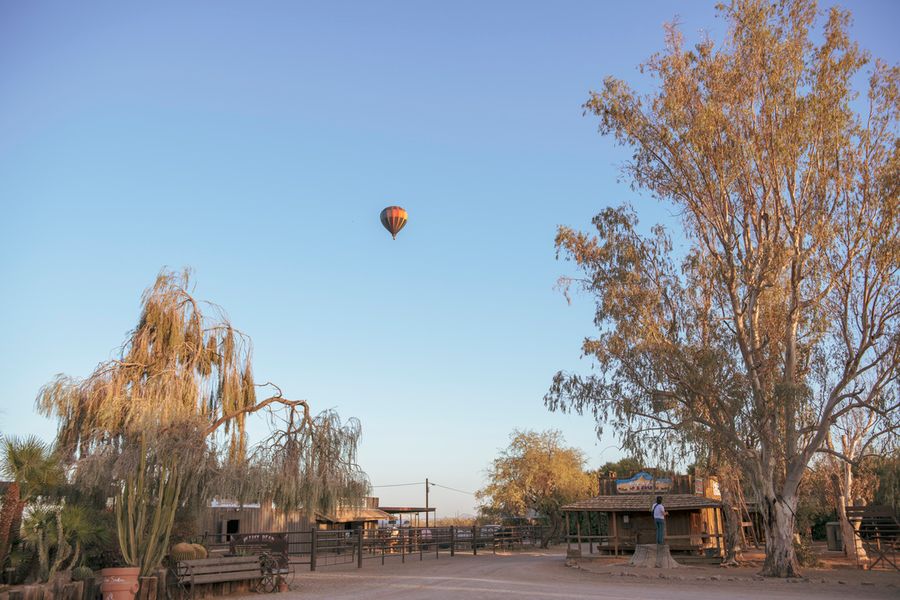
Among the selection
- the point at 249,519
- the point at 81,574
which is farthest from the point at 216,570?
the point at 249,519

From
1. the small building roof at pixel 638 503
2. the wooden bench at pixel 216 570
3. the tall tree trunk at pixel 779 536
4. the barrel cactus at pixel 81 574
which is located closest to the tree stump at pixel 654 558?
the tall tree trunk at pixel 779 536

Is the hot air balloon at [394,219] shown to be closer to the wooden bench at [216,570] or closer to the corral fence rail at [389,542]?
the corral fence rail at [389,542]

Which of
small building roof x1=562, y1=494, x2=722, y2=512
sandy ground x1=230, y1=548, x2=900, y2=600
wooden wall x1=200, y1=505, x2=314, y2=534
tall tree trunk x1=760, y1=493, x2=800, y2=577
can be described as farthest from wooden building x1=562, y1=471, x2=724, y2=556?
wooden wall x1=200, y1=505, x2=314, y2=534

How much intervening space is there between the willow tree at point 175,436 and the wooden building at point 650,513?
14.7 meters

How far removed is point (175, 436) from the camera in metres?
17.0

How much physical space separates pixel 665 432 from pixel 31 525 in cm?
1829

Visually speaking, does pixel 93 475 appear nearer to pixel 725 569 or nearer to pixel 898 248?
pixel 725 569

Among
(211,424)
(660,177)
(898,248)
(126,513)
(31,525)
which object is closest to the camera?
(31,525)

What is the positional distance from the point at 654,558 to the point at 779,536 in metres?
4.09

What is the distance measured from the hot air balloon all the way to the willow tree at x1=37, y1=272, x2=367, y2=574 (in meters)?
8.13

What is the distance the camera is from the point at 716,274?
2373 centimetres

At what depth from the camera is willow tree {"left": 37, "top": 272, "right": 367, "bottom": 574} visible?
621 inches

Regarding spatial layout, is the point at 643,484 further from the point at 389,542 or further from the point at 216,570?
the point at 216,570

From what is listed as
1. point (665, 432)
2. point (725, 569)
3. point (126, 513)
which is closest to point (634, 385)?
point (665, 432)
